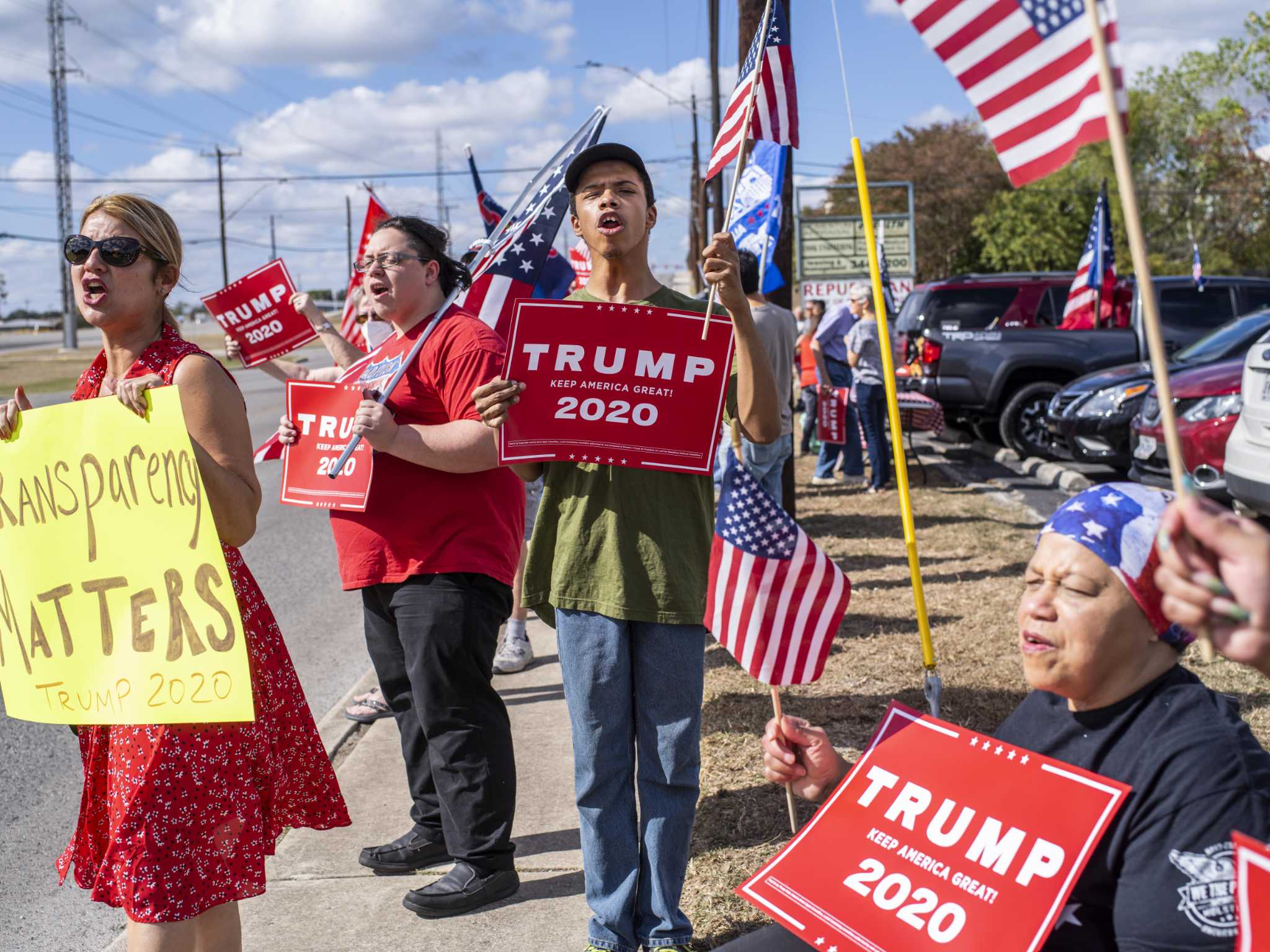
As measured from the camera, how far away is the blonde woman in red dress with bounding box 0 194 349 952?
2.52 meters

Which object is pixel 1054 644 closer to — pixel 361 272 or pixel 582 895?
pixel 582 895

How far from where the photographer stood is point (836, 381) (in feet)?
43.8

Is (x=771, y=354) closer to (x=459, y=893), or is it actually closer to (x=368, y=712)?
(x=368, y=712)

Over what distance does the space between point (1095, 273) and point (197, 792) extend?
13.5 meters

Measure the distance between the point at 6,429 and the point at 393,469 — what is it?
1.09m

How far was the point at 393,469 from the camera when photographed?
3.62 m

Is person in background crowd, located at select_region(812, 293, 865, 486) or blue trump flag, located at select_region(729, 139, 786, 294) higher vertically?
blue trump flag, located at select_region(729, 139, 786, 294)

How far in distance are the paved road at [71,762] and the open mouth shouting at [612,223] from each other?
2.66 meters

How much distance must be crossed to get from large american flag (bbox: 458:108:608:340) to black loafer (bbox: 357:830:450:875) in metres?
1.72

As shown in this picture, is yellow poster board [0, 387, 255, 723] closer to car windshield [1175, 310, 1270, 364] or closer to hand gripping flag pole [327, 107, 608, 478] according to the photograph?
hand gripping flag pole [327, 107, 608, 478]

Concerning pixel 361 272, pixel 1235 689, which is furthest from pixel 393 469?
pixel 1235 689

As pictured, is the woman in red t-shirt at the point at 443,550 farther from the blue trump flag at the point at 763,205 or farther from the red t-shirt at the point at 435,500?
the blue trump flag at the point at 763,205

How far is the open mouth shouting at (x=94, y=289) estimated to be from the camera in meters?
2.63

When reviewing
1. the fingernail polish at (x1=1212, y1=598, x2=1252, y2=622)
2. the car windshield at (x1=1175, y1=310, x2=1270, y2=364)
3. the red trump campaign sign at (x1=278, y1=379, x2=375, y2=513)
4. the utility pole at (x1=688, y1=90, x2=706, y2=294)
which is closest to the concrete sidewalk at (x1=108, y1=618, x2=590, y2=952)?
the red trump campaign sign at (x1=278, y1=379, x2=375, y2=513)
